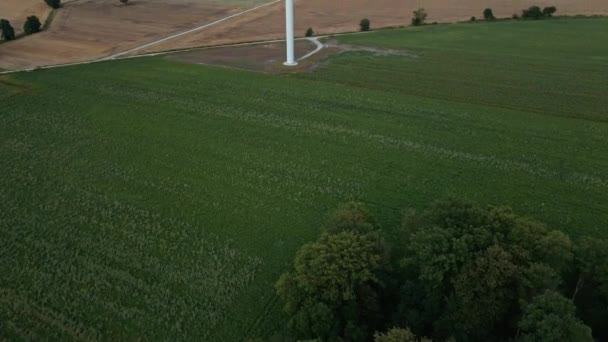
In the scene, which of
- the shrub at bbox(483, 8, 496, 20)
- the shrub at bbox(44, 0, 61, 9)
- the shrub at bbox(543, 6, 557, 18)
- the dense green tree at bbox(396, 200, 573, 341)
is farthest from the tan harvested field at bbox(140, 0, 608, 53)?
the dense green tree at bbox(396, 200, 573, 341)

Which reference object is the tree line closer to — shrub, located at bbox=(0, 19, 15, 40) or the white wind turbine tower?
shrub, located at bbox=(0, 19, 15, 40)

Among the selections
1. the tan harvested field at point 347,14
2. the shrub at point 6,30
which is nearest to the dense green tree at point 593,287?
the tan harvested field at point 347,14

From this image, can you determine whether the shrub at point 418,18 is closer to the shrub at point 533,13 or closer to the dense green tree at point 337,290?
the shrub at point 533,13

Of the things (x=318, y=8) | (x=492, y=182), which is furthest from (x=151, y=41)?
(x=492, y=182)

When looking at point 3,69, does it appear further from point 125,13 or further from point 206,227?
point 206,227

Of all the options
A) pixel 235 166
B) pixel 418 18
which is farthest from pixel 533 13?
pixel 235 166
